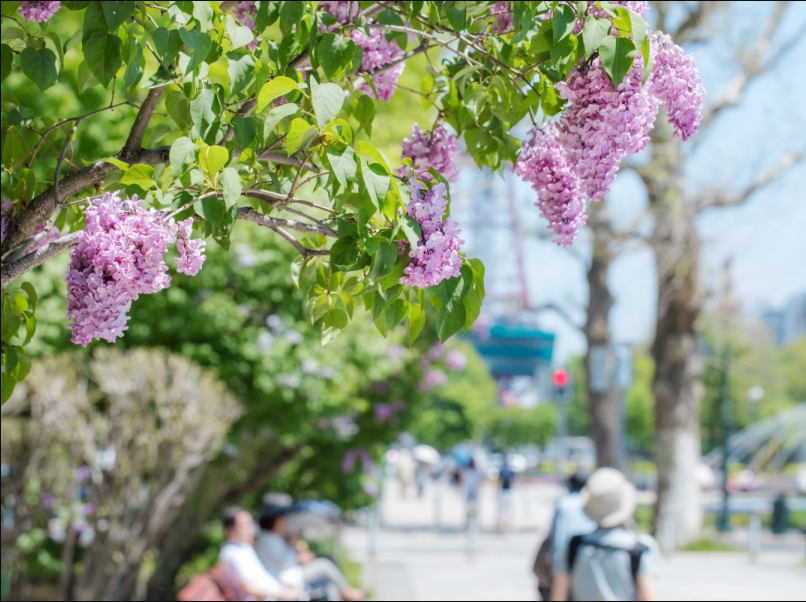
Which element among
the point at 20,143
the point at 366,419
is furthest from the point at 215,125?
the point at 366,419

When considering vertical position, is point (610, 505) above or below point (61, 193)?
below

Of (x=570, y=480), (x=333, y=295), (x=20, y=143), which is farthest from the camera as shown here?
(x=570, y=480)

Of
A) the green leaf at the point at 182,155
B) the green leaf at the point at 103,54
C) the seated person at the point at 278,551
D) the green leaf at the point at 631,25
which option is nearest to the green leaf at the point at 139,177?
the green leaf at the point at 182,155

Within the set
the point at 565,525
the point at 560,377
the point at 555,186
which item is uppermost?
the point at 560,377

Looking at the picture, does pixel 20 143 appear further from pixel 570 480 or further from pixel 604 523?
pixel 570 480

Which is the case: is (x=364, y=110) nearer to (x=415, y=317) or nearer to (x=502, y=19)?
(x=502, y=19)

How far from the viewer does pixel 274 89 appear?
297 cm

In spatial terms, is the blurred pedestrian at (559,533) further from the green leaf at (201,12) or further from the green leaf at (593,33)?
the green leaf at (201,12)

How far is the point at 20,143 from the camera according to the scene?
13.3 feet

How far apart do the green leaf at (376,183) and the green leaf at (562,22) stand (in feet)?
2.16

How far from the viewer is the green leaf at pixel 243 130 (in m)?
3.14

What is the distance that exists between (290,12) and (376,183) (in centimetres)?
55

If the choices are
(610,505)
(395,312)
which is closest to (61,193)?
(395,312)

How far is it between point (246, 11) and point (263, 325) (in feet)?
23.8
